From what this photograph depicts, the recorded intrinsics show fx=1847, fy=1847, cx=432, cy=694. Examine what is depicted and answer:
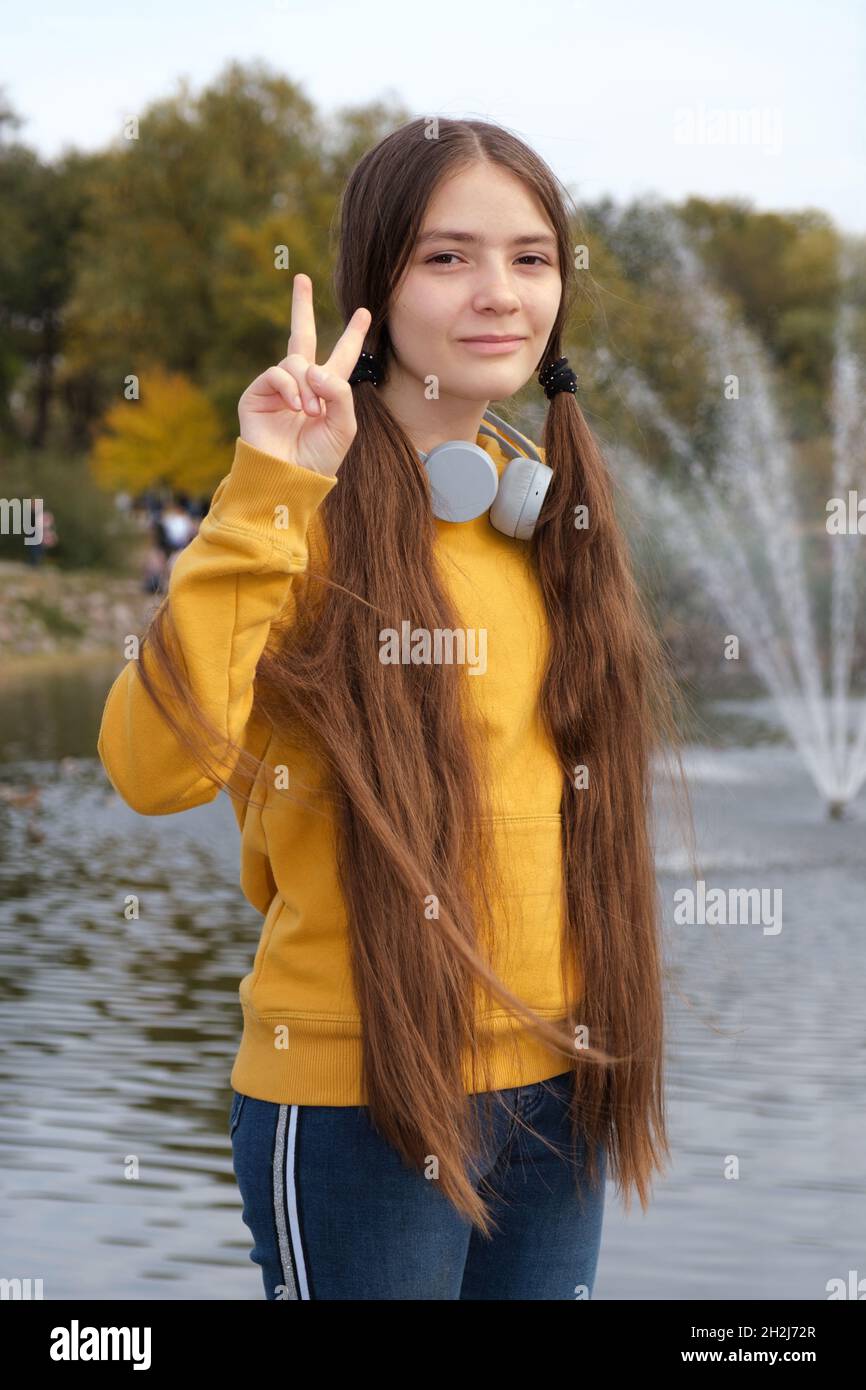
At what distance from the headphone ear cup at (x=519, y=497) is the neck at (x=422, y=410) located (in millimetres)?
70

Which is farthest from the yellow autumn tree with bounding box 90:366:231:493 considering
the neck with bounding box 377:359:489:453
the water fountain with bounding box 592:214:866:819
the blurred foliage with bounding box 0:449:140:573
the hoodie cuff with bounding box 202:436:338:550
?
the hoodie cuff with bounding box 202:436:338:550

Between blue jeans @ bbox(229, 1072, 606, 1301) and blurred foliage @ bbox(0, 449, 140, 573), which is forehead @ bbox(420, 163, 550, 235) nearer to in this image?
blue jeans @ bbox(229, 1072, 606, 1301)

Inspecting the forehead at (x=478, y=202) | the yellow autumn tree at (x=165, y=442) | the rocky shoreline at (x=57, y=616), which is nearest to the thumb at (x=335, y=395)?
the forehead at (x=478, y=202)

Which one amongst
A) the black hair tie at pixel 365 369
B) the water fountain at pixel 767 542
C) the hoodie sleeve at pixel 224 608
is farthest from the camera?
the water fountain at pixel 767 542

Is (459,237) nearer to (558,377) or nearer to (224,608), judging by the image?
(558,377)

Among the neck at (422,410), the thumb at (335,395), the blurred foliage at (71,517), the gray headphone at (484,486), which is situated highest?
the blurred foliage at (71,517)

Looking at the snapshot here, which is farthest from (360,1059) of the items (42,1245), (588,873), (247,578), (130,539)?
(130,539)

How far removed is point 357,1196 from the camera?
167cm

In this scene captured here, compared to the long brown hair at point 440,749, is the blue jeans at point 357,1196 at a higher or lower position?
lower

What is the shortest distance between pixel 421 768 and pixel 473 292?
47cm

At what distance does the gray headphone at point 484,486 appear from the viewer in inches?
71.4

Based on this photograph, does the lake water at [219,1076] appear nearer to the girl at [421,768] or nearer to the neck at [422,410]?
the girl at [421,768]

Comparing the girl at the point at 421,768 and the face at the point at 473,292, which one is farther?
the face at the point at 473,292

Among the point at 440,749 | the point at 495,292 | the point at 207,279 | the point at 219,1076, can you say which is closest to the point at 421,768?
the point at 440,749
